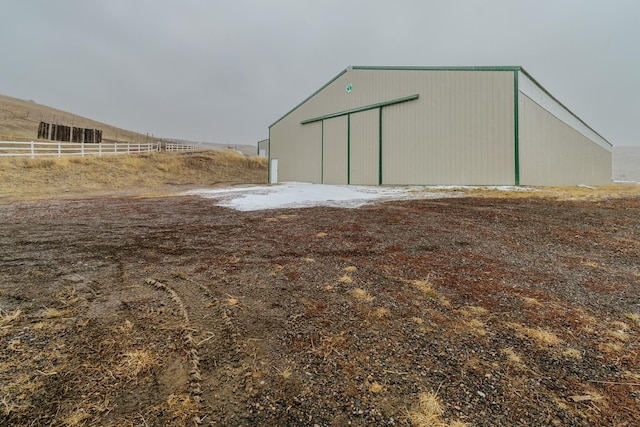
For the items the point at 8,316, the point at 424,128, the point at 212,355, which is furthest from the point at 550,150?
the point at 8,316

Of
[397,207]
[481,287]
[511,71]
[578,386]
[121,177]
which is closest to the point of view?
[578,386]

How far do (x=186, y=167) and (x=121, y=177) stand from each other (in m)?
6.89

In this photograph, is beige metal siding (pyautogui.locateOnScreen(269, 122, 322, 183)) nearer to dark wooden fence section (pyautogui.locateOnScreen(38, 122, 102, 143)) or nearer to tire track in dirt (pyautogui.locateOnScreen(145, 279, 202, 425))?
tire track in dirt (pyautogui.locateOnScreen(145, 279, 202, 425))

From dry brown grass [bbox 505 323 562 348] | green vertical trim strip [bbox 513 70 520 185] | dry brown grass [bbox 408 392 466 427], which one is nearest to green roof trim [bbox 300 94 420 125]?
green vertical trim strip [bbox 513 70 520 185]

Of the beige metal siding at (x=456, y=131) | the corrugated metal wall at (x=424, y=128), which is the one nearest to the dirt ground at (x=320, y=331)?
the beige metal siding at (x=456, y=131)

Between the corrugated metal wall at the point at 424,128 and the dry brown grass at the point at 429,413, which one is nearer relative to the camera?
the dry brown grass at the point at 429,413

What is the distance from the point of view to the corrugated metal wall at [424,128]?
11633mm

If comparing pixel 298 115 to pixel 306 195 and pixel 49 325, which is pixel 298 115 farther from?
pixel 49 325

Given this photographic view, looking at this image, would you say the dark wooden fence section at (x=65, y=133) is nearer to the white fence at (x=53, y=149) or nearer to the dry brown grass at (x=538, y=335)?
the white fence at (x=53, y=149)

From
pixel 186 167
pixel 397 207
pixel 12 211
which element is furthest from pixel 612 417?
pixel 186 167

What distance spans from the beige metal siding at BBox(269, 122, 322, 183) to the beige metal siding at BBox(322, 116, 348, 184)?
547mm

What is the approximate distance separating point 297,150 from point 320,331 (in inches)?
703

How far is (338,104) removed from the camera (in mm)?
16094

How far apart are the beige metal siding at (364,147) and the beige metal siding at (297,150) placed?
265cm
